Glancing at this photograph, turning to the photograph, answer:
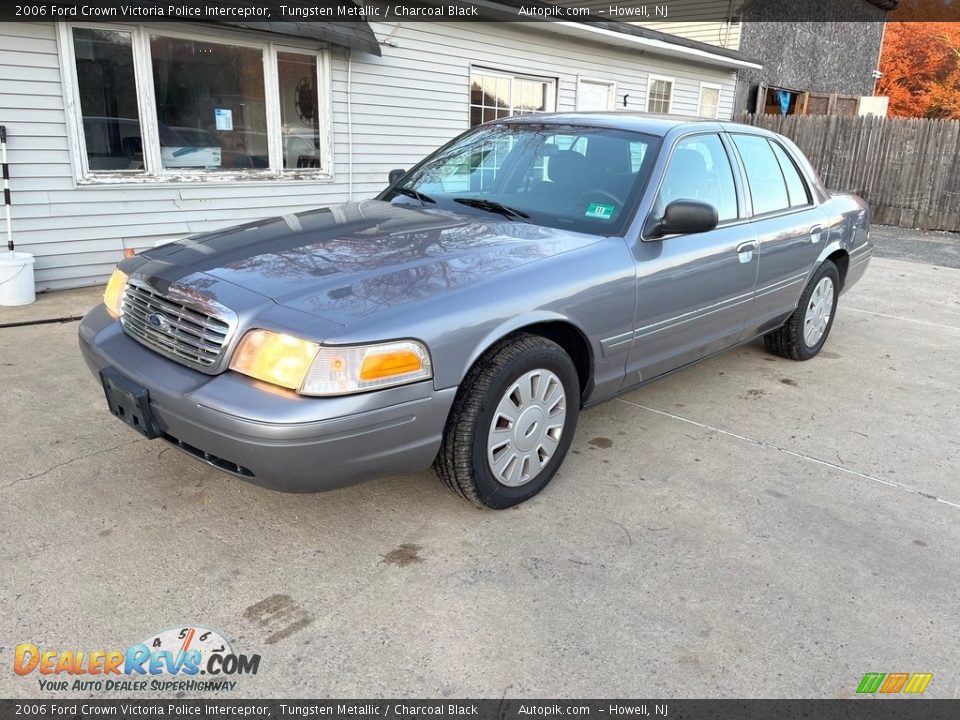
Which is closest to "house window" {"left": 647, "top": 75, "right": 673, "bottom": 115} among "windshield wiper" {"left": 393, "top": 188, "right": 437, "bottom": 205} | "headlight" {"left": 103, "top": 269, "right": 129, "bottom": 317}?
"windshield wiper" {"left": 393, "top": 188, "right": 437, "bottom": 205}

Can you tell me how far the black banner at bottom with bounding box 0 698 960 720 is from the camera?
2037 mm

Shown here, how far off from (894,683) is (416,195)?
3.13m

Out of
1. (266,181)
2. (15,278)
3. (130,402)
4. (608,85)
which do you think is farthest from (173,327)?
(608,85)

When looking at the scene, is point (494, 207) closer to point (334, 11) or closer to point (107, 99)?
point (107, 99)

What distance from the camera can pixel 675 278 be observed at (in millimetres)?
3570

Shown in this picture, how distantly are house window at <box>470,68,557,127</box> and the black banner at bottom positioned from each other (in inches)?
347

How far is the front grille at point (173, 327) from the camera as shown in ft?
8.45

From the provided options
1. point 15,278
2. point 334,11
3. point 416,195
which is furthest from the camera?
Result: point 334,11

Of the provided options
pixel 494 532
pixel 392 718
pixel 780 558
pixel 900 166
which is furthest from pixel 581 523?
pixel 900 166

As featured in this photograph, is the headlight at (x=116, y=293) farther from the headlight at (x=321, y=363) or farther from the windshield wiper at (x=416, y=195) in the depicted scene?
the windshield wiper at (x=416, y=195)

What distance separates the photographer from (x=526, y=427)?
3.03 metres

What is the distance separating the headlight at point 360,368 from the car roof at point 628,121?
2.03 m

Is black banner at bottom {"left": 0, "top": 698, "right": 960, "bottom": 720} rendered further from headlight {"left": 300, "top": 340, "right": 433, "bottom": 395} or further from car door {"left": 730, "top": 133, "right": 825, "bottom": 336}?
car door {"left": 730, "top": 133, "right": 825, "bottom": 336}

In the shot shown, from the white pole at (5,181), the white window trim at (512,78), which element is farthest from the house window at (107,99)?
the white window trim at (512,78)
